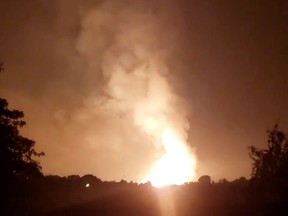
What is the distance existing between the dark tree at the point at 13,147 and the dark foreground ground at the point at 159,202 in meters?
1.05

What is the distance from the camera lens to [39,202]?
1702 inches

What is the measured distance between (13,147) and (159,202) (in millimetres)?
13920

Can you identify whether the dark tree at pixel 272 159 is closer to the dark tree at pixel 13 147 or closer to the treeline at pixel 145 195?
the treeline at pixel 145 195

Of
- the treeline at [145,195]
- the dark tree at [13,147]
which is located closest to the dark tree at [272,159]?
the treeline at [145,195]

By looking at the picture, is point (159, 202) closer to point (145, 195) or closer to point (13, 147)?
point (145, 195)

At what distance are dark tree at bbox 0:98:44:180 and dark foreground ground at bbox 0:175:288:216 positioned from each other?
1047mm

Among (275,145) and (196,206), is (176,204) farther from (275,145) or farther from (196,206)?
(275,145)

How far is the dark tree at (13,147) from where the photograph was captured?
31297 millimetres

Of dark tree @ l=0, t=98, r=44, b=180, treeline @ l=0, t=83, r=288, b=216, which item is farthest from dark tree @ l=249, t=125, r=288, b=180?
dark tree @ l=0, t=98, r=44, b=180

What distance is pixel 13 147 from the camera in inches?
1249

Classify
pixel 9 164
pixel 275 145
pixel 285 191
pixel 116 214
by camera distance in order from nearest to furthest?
pixel 9 164
pixel 285 191
pixel 116 214
pixel 275 145

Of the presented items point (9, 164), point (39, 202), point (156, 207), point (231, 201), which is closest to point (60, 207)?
point (39, 202)

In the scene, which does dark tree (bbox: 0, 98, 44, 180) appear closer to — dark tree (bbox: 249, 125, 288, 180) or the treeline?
the treeline

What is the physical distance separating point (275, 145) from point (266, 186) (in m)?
5.66
